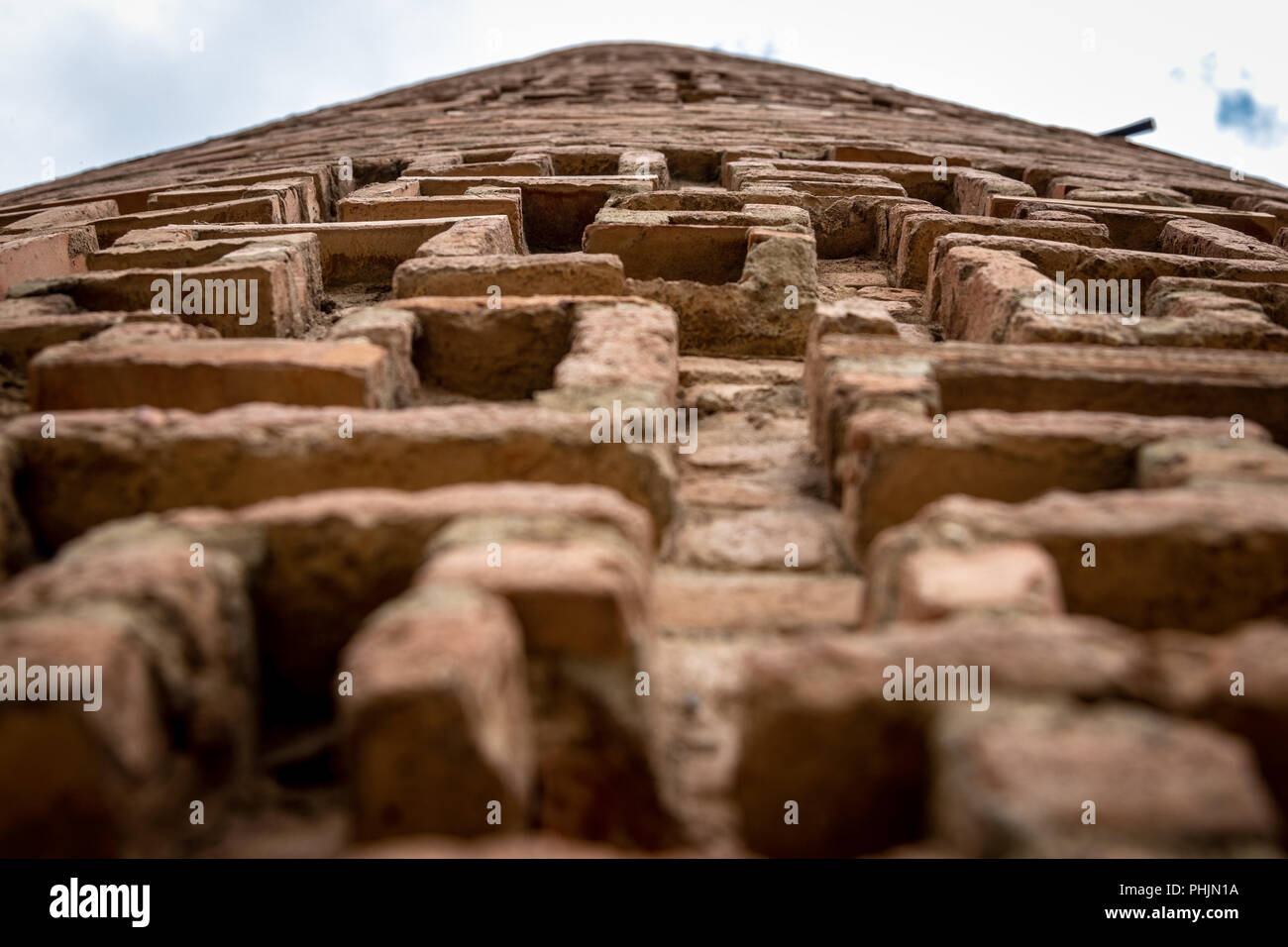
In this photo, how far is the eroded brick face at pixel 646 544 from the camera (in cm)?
95

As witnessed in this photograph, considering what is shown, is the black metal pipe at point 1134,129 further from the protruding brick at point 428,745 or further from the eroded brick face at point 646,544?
the protruding brick at point 428,745

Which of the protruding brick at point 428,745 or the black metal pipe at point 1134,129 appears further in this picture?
the black metal pipe at point 1134,129

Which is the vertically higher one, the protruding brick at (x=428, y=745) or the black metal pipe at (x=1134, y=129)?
the black metal pipe at (x=1134, y=129)

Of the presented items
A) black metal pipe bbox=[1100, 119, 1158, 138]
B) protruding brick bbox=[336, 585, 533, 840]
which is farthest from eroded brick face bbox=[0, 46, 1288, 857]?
black metal pipe bbox=[1100, 119, 1158, 138]

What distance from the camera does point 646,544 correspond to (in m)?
1.39

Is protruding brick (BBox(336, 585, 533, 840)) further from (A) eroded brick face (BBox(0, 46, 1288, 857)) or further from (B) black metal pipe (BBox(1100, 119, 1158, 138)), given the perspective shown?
(B) black metal pipe (BBox(1100, 119, 1158, 138))

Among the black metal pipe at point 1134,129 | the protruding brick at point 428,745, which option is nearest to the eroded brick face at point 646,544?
the protruding brick at point 428,745

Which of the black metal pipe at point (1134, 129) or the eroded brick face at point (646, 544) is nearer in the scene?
the eroded brick face at point (646, 544)

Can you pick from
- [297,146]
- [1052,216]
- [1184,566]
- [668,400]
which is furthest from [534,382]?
[297,146]

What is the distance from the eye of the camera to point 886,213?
354 centimetres

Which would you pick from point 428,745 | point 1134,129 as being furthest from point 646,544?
point 1134,129

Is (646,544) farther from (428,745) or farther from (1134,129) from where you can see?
(1134,129)
